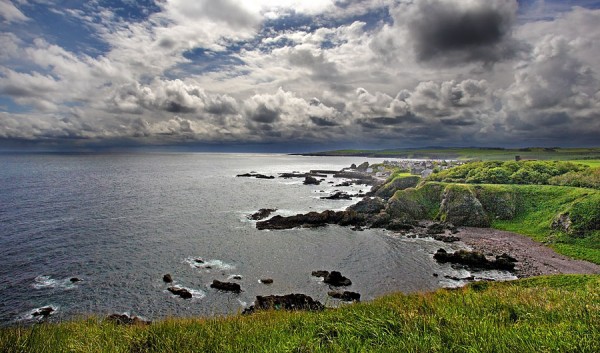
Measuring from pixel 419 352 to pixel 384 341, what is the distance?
95 centimetres

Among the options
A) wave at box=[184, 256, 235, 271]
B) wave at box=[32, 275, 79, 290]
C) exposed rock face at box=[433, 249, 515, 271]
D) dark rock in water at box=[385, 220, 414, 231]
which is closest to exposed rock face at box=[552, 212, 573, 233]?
exposed rock face at box=[433, 249, 515, 271]

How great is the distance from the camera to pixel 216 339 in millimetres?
7496

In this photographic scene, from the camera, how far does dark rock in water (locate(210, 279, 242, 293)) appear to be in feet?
102

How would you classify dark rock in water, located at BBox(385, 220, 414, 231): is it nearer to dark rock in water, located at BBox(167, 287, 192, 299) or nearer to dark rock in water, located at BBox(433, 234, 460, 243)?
dark rock in water, located at BBox(433, 234, 460, 243)

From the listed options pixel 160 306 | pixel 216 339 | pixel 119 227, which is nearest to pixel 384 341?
pixel 216 339

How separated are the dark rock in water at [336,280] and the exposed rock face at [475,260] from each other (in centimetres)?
1413

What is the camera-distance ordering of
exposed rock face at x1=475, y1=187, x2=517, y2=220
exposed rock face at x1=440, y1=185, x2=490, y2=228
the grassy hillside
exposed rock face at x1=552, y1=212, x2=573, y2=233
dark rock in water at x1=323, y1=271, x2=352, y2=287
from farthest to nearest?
exposed rock face at x1=475, y1=187, x2=517, y2=220 → exposed rock face at x1=440, y1=185, x2=490, y2=228 → exposed rock face at x1=552, y1=212, x2=573, y2=233 → the grassy hillside → dark rock in water at x1=323, y1=271, x2=352, y2=287

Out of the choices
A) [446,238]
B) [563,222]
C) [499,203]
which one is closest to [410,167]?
[499,203]

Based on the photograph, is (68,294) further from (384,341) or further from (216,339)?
(384,341)

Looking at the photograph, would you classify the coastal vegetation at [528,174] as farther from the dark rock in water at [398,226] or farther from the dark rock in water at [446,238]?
the dark rock in water at [446,238]

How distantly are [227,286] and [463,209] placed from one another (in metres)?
45.4

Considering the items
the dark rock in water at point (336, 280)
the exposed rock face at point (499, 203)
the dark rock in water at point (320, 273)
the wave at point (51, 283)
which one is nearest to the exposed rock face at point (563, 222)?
the exposed rock face at point (499, 203)

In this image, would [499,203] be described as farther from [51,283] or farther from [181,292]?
[51,283]

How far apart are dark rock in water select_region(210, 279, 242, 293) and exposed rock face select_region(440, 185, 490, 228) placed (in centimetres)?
4233
